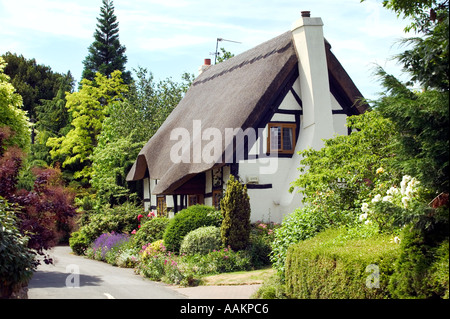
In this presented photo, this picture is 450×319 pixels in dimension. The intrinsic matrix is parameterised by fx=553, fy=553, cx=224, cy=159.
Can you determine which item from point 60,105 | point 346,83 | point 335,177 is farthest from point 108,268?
point 60,105

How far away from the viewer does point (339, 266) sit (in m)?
8.42

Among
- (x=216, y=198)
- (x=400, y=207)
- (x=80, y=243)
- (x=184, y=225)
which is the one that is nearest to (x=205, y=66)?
(x=80, y=243)

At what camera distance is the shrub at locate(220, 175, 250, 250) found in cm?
1630

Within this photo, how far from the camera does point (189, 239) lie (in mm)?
16859

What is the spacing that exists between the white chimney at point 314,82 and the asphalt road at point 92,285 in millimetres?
7940

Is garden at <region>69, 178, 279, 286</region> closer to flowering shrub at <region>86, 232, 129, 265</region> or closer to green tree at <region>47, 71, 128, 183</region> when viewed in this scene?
flowering shrub at <region>86, 232, 129, 265</region>

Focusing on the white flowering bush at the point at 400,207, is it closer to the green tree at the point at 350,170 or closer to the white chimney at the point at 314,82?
the green tree at the point at 350,170

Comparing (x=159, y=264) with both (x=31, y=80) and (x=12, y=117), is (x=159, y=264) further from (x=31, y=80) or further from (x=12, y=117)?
(x=31, y=80)

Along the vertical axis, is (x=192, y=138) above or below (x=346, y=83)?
below

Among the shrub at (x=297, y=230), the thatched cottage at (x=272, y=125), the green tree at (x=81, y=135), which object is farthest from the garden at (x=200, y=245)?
the green tree at (x=81, y=135)

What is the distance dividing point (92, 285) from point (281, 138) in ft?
30.0

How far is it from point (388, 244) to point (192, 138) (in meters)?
13.6

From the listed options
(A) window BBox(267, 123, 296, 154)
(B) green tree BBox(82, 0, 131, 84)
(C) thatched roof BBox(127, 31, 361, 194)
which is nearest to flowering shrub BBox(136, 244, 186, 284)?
(C) thatched roof BBox(127, 31, 361, 194)

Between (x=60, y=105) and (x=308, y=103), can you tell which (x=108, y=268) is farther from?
(x=60, y=105)
